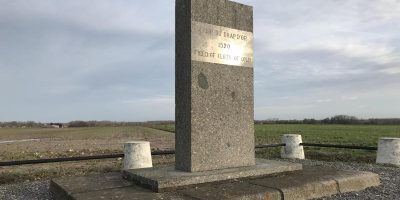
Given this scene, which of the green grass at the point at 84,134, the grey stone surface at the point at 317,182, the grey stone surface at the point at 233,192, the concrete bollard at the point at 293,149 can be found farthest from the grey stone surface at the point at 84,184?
the green grass at the point at 84,134

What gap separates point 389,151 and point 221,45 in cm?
617

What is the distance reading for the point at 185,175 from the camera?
19.5 feet

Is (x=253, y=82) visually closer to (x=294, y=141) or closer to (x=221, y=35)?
(x=221, y=35)

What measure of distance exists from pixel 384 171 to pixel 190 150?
5.12 meters

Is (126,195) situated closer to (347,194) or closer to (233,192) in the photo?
(233,192)

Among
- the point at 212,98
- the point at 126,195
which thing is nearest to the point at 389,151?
the point at 212,98

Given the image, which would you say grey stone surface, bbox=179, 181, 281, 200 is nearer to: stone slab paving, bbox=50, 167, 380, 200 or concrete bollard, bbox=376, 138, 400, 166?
stone slab paving, bbox=50, 167, 380, 200

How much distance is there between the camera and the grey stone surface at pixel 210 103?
20.7 ft

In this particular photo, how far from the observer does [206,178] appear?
5.95m

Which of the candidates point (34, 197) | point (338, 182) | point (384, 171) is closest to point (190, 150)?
point (338, 182)

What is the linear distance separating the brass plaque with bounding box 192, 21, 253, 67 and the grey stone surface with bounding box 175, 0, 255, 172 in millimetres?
85

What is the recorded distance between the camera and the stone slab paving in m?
5.37

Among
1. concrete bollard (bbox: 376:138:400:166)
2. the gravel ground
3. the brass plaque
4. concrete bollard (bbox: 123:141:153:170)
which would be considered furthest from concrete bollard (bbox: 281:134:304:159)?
the brass plaque

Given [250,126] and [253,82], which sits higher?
[253,82]
